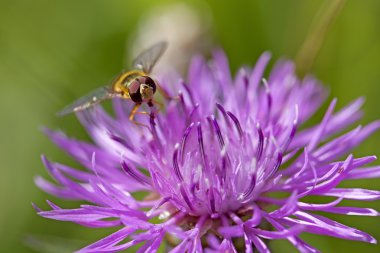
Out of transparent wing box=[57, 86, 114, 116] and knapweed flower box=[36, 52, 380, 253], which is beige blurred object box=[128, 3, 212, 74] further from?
transparent wing box=[57, 86, 114, 116]

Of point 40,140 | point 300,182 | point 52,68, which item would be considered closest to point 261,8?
point 52,68

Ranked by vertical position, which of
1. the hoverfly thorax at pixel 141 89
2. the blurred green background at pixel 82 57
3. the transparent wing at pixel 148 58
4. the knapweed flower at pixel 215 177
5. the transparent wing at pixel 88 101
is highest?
the blurred green background at pixel 82 57

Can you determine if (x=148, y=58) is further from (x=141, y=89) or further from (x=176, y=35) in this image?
(x=176, y=35)

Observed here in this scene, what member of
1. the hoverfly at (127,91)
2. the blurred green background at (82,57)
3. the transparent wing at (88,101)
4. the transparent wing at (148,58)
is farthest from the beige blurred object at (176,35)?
the transparent wing at (88,101)

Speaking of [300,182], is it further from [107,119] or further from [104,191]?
[107,119]

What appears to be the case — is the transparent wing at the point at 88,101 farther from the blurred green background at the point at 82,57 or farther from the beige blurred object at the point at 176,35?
the beige blurred object at the point at 176,35

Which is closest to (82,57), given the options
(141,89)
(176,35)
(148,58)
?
(176,35)
